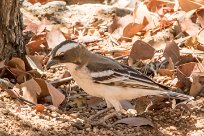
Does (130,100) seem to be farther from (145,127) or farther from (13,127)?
(13,127)

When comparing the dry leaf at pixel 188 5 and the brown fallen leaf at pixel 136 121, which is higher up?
the dry leaf at pixel 188 5

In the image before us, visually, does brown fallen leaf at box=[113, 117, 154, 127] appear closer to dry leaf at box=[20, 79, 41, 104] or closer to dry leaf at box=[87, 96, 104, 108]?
dry leaf at box=[87, 96, 104, 108]

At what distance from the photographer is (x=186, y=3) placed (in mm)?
6828

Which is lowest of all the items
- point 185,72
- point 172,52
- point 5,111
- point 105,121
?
point 105,121

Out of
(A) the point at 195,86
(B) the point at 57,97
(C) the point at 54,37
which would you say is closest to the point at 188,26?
(A) the point at 195,86

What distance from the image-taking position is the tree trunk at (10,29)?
18.7ft

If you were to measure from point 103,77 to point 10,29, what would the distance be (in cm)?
114

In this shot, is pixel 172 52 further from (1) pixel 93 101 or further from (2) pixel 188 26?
(1) pixel 93 101

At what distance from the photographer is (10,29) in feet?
18.9

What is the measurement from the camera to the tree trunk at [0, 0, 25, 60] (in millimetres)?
5691

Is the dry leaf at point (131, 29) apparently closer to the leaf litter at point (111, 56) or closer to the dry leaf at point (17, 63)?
the leaf litter at point (111, 56)

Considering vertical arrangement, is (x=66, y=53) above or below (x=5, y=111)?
above

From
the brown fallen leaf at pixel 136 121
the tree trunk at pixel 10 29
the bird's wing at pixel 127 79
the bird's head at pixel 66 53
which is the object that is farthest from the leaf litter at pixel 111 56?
the bird's head at pixel 66 53

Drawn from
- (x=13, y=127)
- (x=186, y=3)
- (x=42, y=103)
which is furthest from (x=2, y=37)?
(x=186, y=3)
